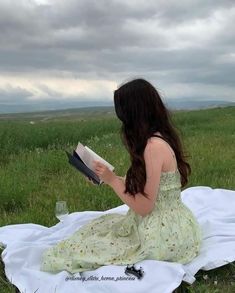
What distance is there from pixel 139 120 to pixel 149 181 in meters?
0.52

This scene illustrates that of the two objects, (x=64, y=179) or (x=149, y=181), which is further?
(x=64, y=179)

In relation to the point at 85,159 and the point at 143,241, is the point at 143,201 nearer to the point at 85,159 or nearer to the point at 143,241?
the point at 143,241

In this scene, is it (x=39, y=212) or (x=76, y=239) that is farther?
(x=39, y=212)

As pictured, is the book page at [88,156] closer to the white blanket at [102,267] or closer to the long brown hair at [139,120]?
the long brown hair at [139,120]

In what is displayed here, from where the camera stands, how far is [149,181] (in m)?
4.71

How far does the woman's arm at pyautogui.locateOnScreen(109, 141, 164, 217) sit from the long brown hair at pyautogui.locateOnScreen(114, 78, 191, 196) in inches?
1.6

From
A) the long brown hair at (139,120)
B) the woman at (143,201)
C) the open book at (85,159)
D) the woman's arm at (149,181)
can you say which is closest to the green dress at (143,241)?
the woman at (143,201)

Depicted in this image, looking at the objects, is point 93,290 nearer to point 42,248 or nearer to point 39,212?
point 42,248

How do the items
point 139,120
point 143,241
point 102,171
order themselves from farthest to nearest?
point 143,241
point 102,171
point 139,120

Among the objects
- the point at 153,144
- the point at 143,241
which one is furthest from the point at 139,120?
the point at 143,241

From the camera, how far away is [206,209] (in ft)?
22.4

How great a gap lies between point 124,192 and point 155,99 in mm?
847

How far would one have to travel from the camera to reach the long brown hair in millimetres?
4594

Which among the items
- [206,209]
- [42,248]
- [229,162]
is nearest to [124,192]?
[42,248]
